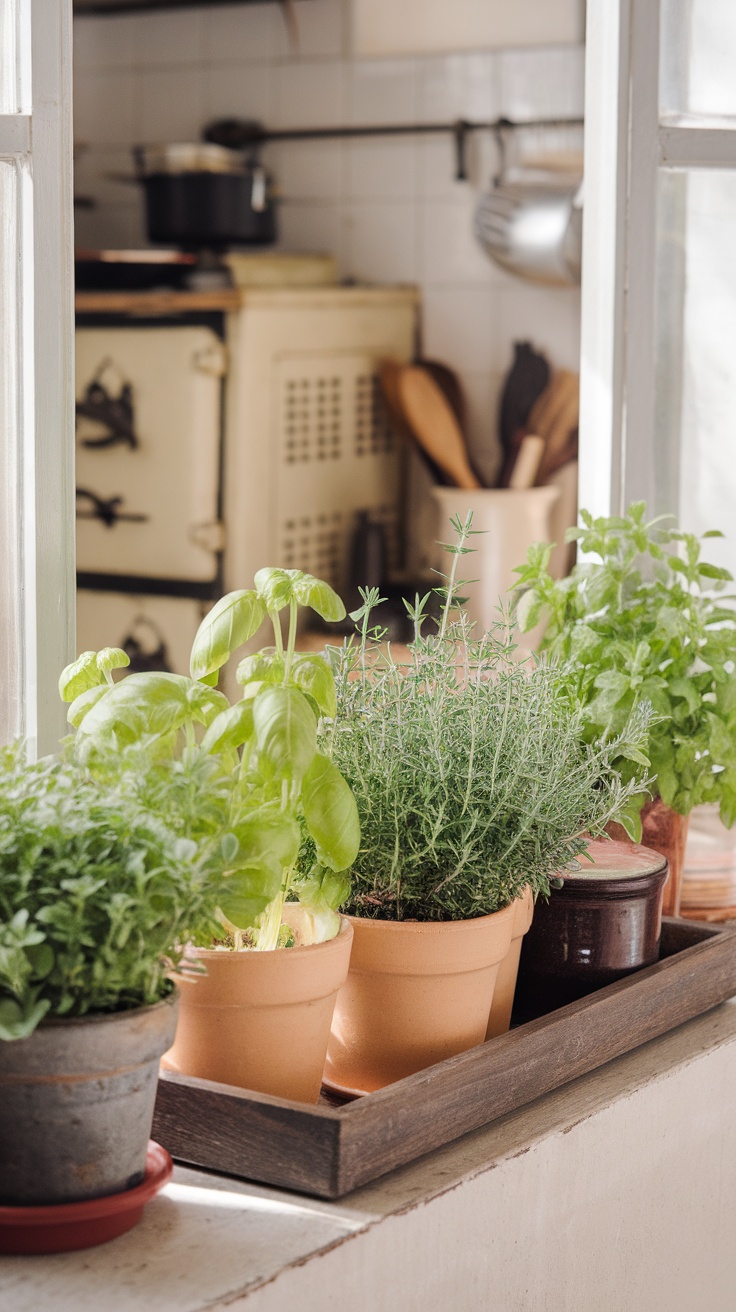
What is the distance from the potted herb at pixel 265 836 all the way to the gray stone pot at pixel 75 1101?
8 cm

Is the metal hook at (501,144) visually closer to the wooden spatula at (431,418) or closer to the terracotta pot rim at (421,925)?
the wooden spatula at (431,418)

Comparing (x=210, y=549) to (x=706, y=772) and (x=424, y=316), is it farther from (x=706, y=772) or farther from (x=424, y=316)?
(x=706, y=772)

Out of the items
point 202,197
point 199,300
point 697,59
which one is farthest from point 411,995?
point 202,197

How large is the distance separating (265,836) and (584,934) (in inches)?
12.7

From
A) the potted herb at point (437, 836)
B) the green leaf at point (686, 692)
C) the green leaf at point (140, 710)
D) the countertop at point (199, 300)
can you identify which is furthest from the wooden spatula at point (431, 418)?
the green leaf at point (140, 710)

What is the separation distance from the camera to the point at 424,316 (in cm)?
307

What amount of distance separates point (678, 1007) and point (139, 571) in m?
2.01

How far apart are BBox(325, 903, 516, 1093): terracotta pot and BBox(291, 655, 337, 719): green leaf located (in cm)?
12

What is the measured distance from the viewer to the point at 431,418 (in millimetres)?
2975

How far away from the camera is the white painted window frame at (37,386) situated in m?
0.95

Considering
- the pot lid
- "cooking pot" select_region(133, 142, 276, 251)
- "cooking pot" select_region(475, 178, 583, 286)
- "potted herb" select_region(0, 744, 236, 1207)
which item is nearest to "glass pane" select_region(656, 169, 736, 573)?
the pot lid

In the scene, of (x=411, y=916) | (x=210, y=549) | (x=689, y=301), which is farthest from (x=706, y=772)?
(x=210, y=549)

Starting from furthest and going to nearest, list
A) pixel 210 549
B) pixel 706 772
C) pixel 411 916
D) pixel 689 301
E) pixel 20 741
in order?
pixel 210 549 → pixel 689 301 → pixel 706 772 → pixel 411 916 → pixel 20 741

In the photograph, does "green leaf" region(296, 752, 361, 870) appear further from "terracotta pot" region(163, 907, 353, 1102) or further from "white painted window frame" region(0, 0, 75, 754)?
"white painted window frame" region(0, 0, 75, 754)
